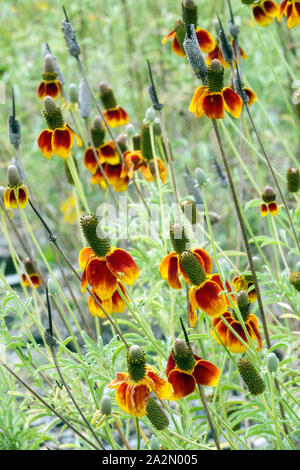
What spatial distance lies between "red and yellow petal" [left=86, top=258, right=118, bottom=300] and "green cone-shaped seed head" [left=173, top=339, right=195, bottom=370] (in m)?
0.12

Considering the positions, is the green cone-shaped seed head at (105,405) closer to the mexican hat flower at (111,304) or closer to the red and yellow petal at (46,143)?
the mexican hat flower at (111,304)

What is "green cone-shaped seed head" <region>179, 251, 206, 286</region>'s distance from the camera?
31.2 inches

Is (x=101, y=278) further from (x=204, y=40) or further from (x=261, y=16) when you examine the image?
(x=261, y=16)

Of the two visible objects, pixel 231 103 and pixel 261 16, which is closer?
pixel 231 103

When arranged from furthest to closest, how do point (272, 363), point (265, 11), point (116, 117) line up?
point (116, 117)
point (265, 11)
point (272, 363)

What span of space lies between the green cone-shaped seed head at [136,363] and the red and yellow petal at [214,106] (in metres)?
0.34

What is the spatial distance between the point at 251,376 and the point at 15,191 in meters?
0.45

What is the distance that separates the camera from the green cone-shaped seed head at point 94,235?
2.60ft

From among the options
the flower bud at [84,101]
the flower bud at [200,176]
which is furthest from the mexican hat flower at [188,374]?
the flower bud at [84,101]

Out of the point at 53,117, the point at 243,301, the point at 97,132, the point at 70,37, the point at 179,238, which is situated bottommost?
the point at 243,301

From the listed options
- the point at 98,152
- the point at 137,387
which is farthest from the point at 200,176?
the point at 98,152

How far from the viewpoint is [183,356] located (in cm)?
75

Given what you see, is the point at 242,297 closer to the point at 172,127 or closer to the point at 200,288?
the point at 200,288

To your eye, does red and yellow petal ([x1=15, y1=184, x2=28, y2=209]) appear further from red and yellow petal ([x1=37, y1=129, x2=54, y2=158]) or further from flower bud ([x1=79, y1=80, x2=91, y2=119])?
flower bud ([x1=79, y1=80, x2=91, y2=119])
